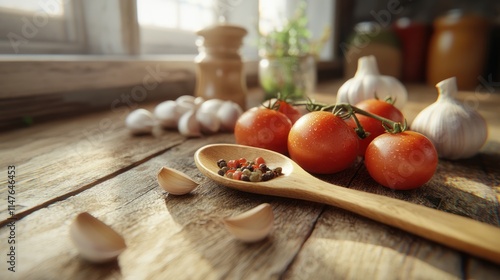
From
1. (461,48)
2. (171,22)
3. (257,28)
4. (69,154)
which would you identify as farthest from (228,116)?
(461,48)

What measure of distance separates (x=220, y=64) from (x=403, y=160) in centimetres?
71

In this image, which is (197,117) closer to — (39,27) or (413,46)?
(39,27)

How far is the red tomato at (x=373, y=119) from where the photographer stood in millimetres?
595

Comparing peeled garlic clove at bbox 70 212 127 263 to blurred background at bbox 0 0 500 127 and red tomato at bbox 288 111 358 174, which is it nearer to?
red tomato at bbox 288 111 358 174

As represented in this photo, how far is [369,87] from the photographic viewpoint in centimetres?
83

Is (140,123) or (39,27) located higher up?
(39,27)

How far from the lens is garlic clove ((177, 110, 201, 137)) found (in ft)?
2.62

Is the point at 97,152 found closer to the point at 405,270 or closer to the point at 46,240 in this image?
the point at 46,240

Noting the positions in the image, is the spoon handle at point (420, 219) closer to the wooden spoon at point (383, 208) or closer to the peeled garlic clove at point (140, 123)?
the wooden spoon at point (383, 208)

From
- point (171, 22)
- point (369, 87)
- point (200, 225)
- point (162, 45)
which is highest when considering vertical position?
point (171, 22)

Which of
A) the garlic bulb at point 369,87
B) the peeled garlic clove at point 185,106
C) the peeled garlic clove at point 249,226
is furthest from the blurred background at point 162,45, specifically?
the peeled garlic clove at point 249,226

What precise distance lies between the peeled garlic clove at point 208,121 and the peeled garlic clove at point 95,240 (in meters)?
0.49

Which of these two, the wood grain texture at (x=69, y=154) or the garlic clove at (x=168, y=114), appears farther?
the garlic clove at (x=168, y=114)

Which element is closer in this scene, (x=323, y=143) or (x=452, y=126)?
(x=323, y=143)
